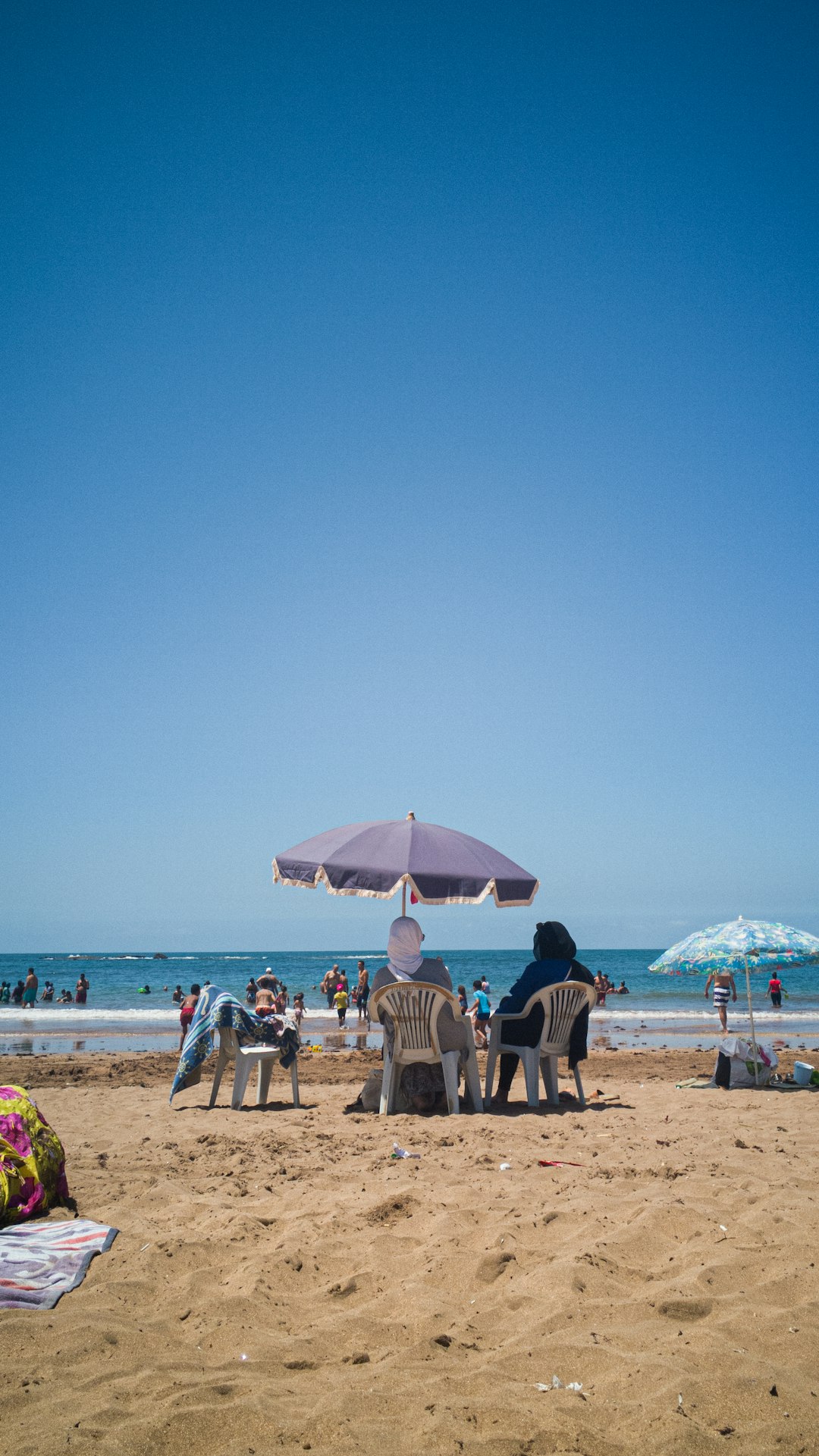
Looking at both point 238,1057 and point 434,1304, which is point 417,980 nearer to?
point 238,1057

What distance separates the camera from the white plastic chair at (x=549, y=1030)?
709 centimetres

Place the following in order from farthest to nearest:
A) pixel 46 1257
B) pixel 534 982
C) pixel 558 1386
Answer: pixel 534 982 < pixel 46 1257 < pixel 558 1386

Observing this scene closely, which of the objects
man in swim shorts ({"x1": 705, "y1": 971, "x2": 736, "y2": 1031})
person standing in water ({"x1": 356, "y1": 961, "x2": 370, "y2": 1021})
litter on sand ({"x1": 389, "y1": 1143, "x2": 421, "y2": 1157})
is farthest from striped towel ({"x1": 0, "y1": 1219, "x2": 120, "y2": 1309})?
person standing in water ({"x1": 356, "y1": 961, "x2": 370, "y2": 1021})

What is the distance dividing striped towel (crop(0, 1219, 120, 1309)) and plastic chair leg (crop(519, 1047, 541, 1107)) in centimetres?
401

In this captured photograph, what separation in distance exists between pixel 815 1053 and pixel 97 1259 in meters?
14.4

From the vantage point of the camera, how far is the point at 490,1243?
371cm

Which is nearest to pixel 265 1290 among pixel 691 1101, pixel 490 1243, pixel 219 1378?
pixel 219 1378

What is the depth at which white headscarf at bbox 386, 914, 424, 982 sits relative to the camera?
688cm

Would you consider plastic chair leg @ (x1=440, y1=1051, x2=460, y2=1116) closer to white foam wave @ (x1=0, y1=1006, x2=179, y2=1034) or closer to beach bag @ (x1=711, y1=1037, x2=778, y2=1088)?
beach bag @ (x1=711, y1=1037, x2=778, y2=1088)

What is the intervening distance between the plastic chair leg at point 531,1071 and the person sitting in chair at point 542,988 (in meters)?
0.06

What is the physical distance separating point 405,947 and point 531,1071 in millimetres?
1523

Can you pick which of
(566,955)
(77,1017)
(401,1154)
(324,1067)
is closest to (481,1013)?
(324,1067)

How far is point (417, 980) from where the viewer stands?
673 cm

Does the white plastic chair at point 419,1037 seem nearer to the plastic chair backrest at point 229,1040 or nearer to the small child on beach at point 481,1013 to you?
the plastic chair backrest at point 229,1040
